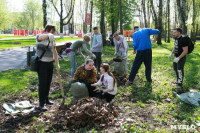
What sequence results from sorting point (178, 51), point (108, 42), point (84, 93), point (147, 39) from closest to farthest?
point (84, 93) → point (178, 51) → point (147, 39) → point (108, 42)

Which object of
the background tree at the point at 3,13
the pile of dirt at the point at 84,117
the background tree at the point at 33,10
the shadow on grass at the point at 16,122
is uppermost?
the background tree at the point at 33,10

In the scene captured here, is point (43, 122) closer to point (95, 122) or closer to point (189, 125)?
point (95, 122)

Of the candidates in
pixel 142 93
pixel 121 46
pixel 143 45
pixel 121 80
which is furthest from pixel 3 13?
pixel 142 93

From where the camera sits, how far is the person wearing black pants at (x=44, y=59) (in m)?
4.74

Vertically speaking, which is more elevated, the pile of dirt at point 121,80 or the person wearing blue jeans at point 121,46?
the person wearing blue jeans at point 121,46

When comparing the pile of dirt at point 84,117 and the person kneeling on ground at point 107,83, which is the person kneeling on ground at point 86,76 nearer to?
the person kneeling on ground at point 107,83

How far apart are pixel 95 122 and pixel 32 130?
1.20 m

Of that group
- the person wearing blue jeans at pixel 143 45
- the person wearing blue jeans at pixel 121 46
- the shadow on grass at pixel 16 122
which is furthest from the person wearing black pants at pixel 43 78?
the person wearing blue jeans at pixel 121 46

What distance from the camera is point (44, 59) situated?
196 inches

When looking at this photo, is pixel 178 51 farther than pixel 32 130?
Yes

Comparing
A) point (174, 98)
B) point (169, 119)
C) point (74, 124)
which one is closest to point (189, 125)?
point (169, 119)

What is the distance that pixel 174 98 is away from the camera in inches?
237

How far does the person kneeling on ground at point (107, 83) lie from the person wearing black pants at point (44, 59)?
4.22ft

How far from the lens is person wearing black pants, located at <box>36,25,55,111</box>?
474 cm
